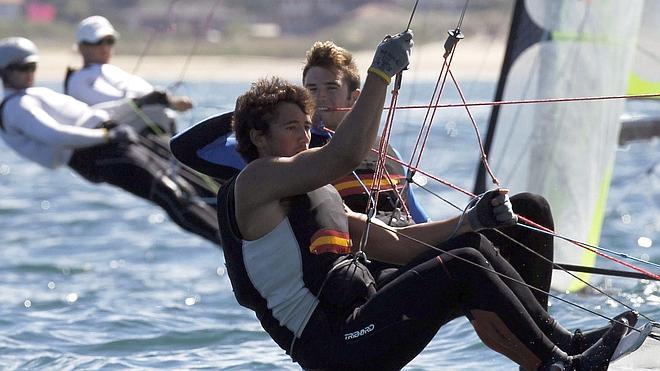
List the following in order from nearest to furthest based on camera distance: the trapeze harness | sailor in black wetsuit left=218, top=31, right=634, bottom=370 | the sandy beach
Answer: sailor in black wetsuit left=218, top=31, right=634, bottom=370
the trapeze harness
the sandy beach

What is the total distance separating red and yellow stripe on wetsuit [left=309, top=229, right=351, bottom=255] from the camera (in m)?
2.92

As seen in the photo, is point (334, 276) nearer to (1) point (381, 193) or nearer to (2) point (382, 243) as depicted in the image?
(2) point (382, 243)

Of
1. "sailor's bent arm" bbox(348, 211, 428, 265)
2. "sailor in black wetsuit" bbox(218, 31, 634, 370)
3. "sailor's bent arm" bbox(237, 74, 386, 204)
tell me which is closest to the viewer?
"sailor's bent arm" bbox(237, 74, 386, 204)

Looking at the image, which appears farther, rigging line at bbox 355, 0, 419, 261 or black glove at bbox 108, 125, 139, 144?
black glove at bbox 108, 125, 139, 144

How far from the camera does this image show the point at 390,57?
2.77 metres

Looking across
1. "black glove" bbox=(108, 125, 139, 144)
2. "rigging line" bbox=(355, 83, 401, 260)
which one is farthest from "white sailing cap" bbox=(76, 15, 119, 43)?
"rigging line" bbox=(355, 83, 401, 260)

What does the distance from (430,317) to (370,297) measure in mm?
146

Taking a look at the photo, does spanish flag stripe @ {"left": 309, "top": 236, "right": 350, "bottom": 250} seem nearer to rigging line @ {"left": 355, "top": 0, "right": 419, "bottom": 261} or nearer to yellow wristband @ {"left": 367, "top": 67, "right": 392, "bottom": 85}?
rigging line @ {"left": 355, "top": 0, "right": 419, "bottom": 261}

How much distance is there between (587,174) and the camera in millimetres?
5164

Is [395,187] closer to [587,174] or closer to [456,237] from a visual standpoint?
[456,237]

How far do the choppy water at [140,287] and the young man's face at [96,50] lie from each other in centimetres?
56

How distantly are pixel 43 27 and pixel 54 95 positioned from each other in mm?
32821

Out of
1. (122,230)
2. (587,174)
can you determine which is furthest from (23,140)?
(122,230)

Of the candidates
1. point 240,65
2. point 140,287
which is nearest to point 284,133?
point 140,287
